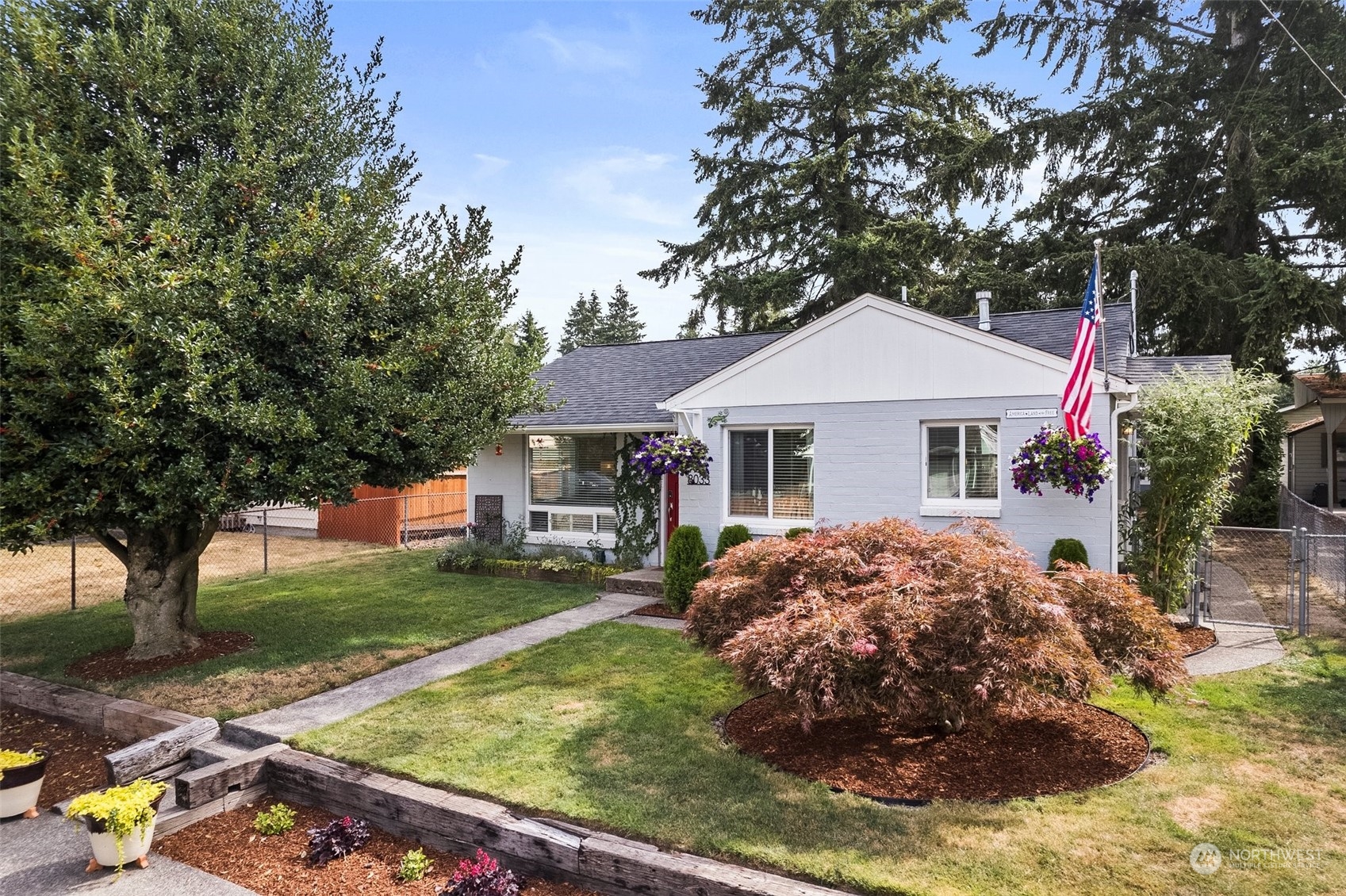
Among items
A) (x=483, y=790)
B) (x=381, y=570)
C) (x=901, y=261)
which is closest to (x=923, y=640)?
(x=483, y=790)

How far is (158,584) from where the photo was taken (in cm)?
817

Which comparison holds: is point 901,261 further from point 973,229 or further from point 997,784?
point 997,784

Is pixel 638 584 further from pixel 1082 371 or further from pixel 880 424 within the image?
pixel 1082 371

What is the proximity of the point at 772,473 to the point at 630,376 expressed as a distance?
5268 millimetres

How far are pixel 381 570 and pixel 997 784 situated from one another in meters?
12.0

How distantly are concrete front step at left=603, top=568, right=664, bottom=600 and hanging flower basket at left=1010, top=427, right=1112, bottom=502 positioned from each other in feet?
17.5

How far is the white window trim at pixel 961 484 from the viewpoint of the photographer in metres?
9.64

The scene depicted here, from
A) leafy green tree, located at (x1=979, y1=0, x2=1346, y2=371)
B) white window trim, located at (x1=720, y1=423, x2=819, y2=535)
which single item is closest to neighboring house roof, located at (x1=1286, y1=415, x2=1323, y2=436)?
leafy green tree, located at (x1=979, y1=0, x2=1346, y2=371)

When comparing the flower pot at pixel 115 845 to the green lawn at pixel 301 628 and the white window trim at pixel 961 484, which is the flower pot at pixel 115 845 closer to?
the green lawn at pixel 301 628

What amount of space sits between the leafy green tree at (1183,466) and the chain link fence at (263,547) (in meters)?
11.7

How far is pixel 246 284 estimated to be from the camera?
21.9 feet

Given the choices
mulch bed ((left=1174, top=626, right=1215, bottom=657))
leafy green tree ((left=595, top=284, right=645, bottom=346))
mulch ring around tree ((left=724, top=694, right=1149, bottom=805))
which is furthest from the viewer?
leafy green tree ((left=595, top=284, right=645, bottom=346))

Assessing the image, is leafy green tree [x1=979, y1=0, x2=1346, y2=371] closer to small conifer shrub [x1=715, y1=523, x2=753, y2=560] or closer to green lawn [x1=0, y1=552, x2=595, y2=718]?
small conifer shrub [x1=715, y1=523, x2=753, y2=560]

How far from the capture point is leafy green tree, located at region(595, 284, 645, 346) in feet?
182
